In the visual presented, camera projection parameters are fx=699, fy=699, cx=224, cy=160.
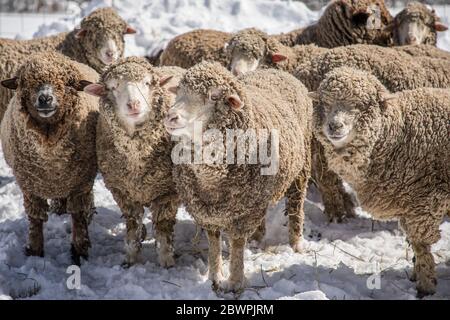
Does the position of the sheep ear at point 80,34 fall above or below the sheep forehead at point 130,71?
below

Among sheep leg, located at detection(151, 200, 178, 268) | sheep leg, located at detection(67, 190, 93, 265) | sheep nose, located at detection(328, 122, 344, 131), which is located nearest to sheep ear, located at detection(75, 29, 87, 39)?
sheep leg, located at detection(67, 190, 93, 265)

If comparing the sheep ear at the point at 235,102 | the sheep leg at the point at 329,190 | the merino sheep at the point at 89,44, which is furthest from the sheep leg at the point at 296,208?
the merino sheep at the point at 89,44

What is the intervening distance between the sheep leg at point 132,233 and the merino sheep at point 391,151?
1.50 m

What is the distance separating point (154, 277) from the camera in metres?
4.91

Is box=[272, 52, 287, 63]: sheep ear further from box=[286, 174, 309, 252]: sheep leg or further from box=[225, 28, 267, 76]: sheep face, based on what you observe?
box=[286, 174, 309, 252]: sheep leg

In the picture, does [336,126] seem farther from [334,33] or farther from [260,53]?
[334,33]

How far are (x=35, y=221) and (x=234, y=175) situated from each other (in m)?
1.71

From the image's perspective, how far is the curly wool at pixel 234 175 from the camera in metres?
4.38

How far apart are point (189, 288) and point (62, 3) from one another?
1247 cm

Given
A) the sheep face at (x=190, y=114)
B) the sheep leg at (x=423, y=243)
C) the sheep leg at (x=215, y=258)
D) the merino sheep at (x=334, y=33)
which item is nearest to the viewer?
the sheep face at (x=190, y=114)

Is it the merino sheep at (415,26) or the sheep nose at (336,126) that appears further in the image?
the merino sheep at (415,26)

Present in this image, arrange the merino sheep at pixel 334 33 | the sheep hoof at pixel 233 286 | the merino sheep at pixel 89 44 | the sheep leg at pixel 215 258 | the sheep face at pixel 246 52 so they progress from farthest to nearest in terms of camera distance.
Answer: the merino sheep at pixel 334 33
the merino sheep at pixel 89 44
the sheep face at pixel 246 52
the sheep leg at pixel 215 258
the sheep hoof at pixel 233 286

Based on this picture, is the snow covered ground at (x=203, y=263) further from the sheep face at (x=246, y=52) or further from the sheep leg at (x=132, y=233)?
the sheep face at (x=246, y=52)
